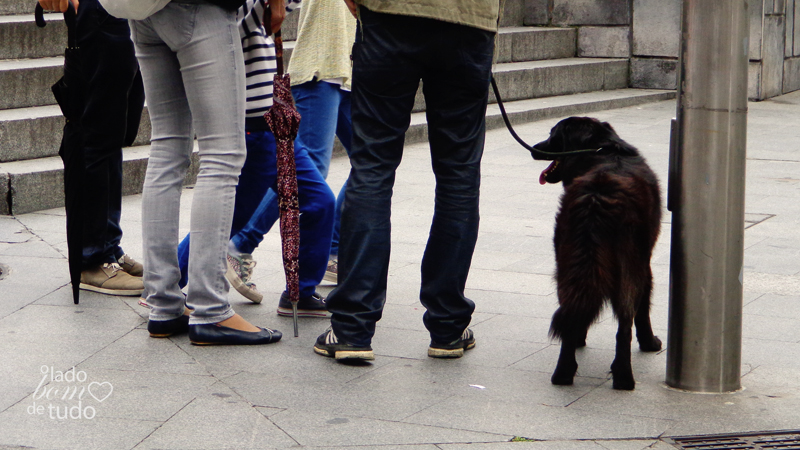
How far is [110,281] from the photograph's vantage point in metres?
4.29

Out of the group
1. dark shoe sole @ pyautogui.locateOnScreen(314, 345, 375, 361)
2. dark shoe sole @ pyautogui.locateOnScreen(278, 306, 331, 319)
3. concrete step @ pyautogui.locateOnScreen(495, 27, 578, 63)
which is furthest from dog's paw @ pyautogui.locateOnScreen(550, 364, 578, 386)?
concrete step @ pyautogui.locateOnScreen(495, 27, 578, 63)

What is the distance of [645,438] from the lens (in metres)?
2.80

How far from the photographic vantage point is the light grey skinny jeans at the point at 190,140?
3.34 metres

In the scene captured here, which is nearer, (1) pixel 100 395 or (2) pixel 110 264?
(1) pixel 100 395

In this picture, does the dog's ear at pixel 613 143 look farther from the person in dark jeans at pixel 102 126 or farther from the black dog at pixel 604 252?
the person in dark jeans at pixel 102 126

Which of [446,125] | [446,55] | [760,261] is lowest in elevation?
[760,261]

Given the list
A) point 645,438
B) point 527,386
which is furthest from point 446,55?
point 645,438

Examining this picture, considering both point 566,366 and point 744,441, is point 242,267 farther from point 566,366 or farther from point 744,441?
point 744,441

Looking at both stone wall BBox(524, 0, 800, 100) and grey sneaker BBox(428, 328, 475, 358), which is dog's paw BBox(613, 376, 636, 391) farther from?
→ stone wall BBox(524, 0, 800, 100)

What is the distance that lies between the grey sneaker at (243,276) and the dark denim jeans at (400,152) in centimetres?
77

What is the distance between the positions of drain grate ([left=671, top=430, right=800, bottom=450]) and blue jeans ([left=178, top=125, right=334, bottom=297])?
1689 mm

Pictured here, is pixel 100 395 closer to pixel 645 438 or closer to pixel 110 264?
pixel 110 264

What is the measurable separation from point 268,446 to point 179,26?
1.46m

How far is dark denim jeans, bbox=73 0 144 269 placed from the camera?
4168 mm
